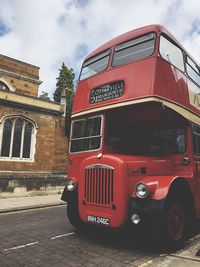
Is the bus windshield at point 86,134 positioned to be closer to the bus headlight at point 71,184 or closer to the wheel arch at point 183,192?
the bus headlight at point 71,184

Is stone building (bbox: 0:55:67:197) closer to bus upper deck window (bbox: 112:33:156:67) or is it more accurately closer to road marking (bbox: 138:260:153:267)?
bus upper deck window (bbox: 112:33:156:67)

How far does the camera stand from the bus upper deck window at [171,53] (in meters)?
6.00

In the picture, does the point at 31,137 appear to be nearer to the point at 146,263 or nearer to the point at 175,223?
the point at 175,223

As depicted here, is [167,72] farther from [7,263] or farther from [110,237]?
[7,263]

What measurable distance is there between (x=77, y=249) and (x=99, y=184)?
1296 mm

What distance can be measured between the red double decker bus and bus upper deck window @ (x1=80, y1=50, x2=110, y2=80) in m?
0.04

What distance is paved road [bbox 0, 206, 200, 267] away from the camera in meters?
4.47

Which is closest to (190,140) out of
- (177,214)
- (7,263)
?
(177,214)

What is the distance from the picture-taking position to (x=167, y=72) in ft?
19.2

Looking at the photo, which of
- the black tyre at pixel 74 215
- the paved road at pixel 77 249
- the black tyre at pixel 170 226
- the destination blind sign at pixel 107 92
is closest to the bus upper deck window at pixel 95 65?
the destination blind sign at pixel 107 92

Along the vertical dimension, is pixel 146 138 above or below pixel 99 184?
above

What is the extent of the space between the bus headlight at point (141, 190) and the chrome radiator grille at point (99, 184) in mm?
519

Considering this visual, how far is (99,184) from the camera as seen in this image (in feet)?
17.9

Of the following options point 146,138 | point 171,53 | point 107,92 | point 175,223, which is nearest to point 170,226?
point 175,223
